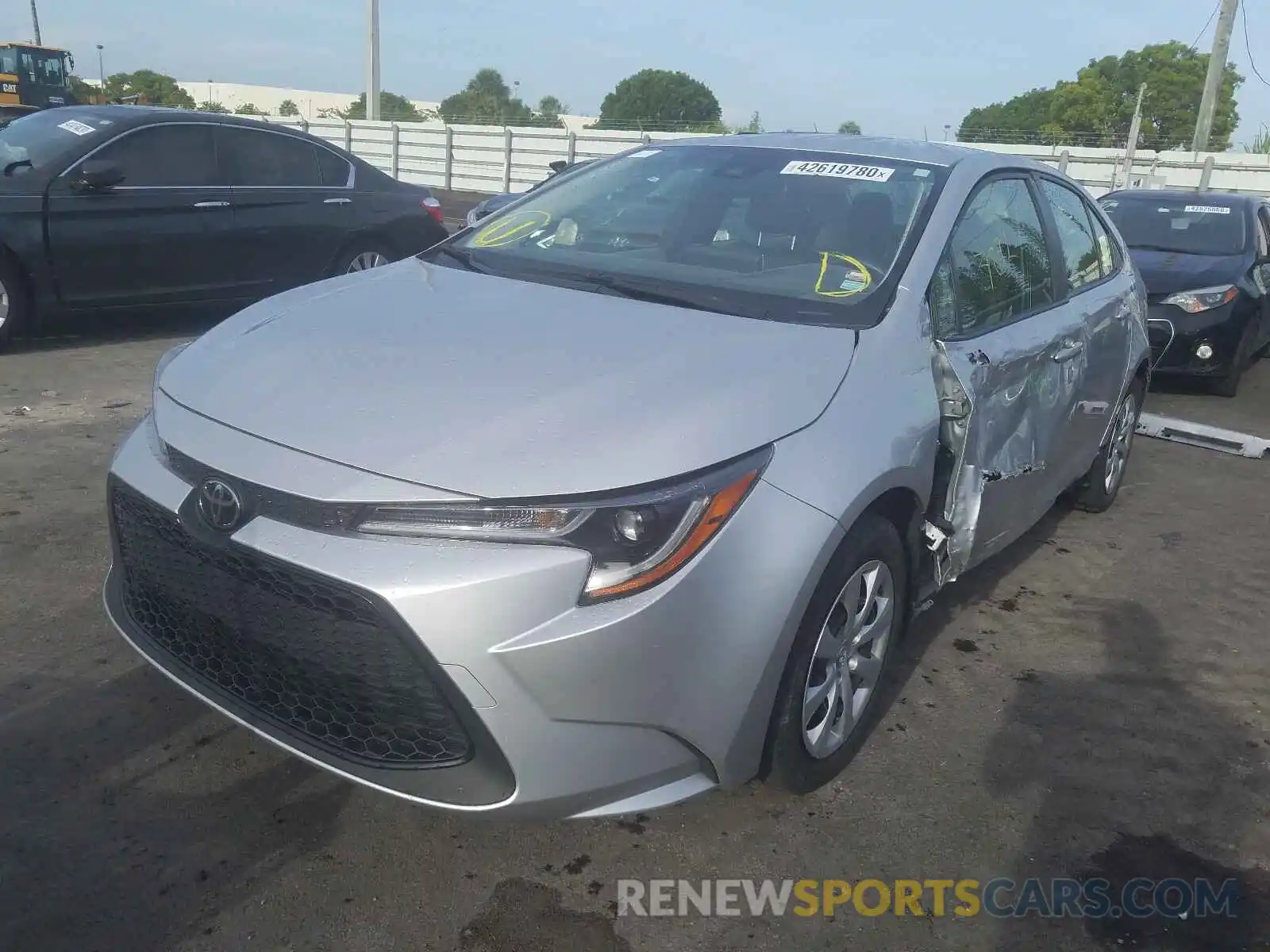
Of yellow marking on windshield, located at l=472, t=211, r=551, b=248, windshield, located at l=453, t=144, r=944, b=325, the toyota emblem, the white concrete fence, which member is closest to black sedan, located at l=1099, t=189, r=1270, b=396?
windshield, located at l=453, t=144, r=944, b=325

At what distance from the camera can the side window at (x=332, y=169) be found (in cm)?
823

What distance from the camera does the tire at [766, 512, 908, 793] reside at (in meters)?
2.53

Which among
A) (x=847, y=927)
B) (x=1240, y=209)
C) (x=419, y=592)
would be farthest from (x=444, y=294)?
(x=1240, y=209)

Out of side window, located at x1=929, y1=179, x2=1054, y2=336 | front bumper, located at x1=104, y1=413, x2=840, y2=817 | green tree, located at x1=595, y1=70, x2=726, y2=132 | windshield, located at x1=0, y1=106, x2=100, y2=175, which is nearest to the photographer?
front bumper, located at x1=104, y1=413, x2=840, y2=817

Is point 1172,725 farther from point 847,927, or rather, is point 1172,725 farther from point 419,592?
point 419,592

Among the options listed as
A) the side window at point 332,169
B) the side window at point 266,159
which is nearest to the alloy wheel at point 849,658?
the side window at point 266,159

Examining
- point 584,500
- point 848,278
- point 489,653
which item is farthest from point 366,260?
point 489,653

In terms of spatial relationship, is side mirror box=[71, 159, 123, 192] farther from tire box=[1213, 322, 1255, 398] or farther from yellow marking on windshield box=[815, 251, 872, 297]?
tire box=[1213, 322, 1255, 398]

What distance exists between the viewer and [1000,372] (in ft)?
11.1

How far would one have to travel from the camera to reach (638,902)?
244 cm

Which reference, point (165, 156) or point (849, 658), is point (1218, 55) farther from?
point (849, 658)

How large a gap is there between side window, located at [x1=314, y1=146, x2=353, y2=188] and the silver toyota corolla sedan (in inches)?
204

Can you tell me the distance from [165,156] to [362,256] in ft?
5.22

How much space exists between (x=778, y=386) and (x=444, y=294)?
1104mm
